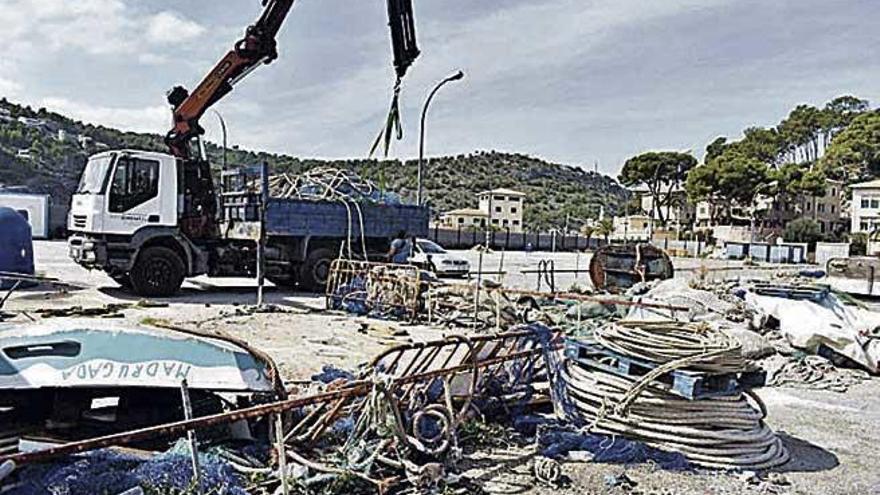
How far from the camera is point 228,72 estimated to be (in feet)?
55.7

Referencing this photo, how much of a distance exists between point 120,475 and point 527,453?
9.55 feet

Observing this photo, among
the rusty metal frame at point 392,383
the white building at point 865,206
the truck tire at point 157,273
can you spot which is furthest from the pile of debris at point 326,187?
the white building at point 865,206

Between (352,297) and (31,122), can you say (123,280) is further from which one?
(31,122)

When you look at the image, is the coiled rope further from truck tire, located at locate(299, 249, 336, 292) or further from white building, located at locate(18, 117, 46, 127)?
white building, located at locate(18, 117, 46, 127)

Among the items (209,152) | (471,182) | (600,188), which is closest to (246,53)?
(209,152)

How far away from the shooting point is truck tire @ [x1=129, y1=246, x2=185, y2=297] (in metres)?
15.6

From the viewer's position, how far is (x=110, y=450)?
15.6 feet

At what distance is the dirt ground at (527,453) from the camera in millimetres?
5520

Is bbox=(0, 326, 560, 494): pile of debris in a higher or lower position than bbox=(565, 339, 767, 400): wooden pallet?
lower

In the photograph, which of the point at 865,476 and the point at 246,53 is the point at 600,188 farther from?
the point at 865,476

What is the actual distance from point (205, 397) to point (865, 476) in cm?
498

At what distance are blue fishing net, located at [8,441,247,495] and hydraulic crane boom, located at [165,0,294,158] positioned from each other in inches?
518

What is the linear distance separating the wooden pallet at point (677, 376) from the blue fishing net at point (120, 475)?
3079 mm

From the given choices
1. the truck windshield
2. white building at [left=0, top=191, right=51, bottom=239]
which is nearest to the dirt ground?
the truck windshield
